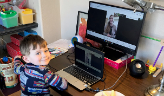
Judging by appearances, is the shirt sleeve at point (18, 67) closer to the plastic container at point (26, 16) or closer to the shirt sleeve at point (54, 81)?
the shirt sleeve at point (54, 81)

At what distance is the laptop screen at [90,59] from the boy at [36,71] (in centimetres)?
26

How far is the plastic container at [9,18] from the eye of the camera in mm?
1694

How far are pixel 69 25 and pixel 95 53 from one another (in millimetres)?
966

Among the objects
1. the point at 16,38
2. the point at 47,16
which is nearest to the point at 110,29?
the point at 47,16

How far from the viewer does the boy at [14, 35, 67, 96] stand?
0.95 meters

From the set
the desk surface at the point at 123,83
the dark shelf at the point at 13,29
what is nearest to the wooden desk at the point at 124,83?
the desk surface at the point at 123,83

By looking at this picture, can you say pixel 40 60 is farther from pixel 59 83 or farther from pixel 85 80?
pixel 85 80

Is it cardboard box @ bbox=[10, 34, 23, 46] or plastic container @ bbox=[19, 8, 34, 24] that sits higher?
plastic container @ bbox=[19, 8, 34, 24]

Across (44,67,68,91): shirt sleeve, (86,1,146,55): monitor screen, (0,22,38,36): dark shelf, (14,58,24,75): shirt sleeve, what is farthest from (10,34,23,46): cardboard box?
(44,67,68,91): shirt sleeve

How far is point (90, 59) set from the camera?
1146 mm

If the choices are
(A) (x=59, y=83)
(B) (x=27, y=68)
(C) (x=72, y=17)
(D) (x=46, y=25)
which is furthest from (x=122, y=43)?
(D) (x=46, y=25)

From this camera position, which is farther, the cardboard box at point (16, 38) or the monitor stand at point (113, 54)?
the cardboard box at point (16, 38)

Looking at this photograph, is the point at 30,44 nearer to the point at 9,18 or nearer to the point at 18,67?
the point at 18,67

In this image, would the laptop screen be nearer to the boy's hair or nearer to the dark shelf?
the boy's hair
